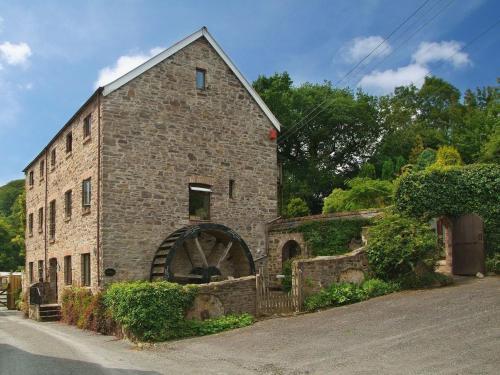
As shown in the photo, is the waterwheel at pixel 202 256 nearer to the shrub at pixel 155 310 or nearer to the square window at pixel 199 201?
the square window at pixel 199 201

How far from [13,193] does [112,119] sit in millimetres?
62139

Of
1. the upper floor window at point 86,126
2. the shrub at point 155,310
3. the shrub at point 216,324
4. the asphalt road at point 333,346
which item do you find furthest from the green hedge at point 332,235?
→ the upper floor window at point 86,126

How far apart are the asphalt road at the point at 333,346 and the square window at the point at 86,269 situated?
3.83 meters

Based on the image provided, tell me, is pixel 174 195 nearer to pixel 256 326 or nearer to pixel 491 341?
pixel 256 326

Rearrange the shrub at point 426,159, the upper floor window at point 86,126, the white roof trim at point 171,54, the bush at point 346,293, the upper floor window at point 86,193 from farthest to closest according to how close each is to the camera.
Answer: the shrub at point 426,159, the upper floor window at point 86,126, the upper floor window at point 86,193, the white roof trim at point 171,54, the bush at point 346,293

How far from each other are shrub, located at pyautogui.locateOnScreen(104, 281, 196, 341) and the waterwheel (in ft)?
10.6

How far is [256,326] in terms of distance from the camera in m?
14.8

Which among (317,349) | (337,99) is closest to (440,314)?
(317,349)

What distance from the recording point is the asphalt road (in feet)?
31.9

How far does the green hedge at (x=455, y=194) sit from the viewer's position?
18484 millimetres

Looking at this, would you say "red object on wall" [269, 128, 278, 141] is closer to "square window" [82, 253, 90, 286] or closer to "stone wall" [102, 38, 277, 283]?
"stone wall" [102, 38, 277, 283]

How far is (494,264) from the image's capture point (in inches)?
704

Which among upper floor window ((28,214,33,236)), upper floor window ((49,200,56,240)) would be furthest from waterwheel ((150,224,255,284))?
upper floor window ((28,214,33,236))

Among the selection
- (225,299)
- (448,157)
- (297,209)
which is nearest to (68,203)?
(225,299)
